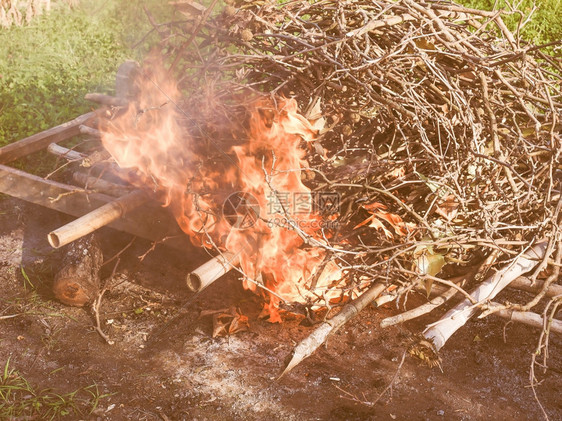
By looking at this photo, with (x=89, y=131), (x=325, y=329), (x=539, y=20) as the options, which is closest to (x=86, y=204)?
(x=89, y=131)

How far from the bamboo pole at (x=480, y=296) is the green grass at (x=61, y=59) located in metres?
4.20

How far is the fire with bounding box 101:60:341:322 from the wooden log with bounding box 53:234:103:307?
68 cm

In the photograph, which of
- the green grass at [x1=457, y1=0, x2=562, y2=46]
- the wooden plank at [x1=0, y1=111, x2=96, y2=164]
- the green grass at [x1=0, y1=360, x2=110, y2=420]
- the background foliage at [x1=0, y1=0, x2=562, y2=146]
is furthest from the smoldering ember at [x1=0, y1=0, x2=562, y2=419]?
the green grass at [x1=457, y1=0, x2=562, y2=46]

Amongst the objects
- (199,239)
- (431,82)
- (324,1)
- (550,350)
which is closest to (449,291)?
(550,350)

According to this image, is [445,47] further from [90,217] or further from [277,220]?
[90,217]

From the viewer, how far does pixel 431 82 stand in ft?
11.1

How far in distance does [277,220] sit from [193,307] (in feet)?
3.41

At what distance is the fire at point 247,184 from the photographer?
324 centimetres

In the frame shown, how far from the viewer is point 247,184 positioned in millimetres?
3297

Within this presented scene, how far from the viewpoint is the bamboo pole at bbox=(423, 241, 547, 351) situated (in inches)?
101

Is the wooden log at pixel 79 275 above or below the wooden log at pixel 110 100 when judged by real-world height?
below

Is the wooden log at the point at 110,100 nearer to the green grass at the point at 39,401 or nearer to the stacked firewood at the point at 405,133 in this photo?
the stacked firewood at the point at 405,133

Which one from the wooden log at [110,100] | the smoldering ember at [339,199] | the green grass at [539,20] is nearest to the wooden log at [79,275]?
the smoldering ember at [339,199]

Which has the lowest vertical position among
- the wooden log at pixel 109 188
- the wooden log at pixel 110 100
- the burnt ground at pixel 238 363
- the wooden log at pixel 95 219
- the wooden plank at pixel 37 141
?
the burnt ground at pixel 238 363
